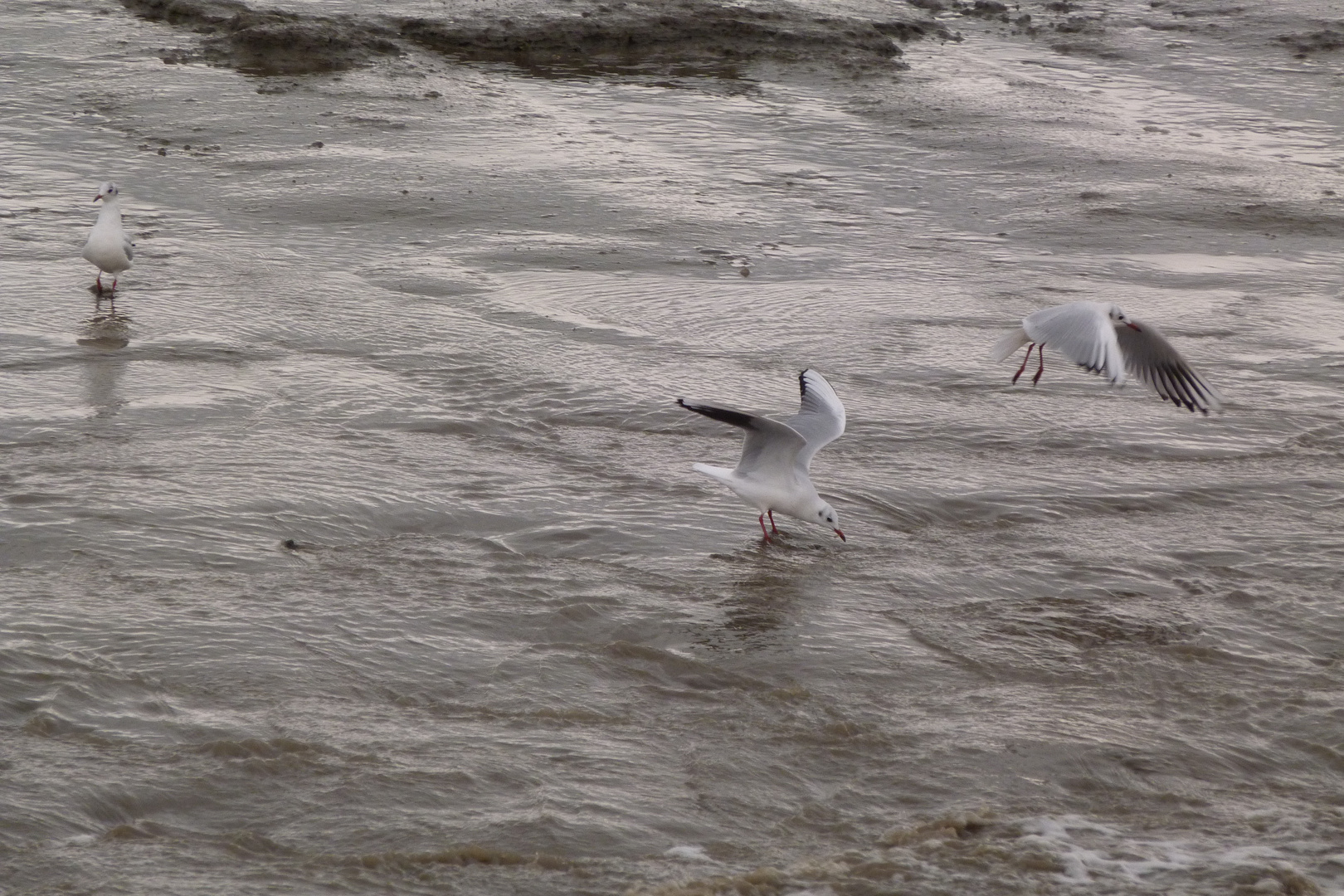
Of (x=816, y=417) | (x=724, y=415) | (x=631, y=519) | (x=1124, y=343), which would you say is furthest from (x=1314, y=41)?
(x=724, y=415)

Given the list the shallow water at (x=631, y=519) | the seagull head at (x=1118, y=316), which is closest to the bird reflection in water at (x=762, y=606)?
the shallow water at (x=631, y=519)

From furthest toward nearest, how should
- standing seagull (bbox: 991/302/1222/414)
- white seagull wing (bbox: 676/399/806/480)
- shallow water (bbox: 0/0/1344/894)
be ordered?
standing seagull (bbox: 991/302/1222/414)
white seagull wing (bbox: 676/399/806/480)
shallow water (bbox: 0/0/1344/894)

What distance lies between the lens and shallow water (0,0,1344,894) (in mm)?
3977

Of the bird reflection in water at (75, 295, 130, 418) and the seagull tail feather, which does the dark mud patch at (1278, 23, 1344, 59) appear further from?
the bird reflection in water at (75, 295, 130, 418)

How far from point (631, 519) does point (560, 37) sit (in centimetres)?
911

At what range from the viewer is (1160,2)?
18.3 metres

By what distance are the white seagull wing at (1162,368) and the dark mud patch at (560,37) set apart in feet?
24.9

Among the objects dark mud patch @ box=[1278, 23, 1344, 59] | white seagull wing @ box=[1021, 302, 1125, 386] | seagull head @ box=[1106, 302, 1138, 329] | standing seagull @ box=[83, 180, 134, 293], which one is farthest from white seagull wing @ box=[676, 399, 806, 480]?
dark mud patch @ box=[1278, 23, 1344, 59]

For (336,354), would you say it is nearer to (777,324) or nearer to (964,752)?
(777,324)

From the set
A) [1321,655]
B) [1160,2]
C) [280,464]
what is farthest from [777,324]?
[1160,2]

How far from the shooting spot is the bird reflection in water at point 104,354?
6.55 meters

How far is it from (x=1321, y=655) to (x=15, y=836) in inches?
156

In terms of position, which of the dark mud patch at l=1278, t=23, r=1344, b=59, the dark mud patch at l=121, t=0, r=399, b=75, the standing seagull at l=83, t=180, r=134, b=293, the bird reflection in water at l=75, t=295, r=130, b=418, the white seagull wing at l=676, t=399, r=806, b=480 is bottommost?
the bird reflection in water at l=75, t=295, r=130, b=418

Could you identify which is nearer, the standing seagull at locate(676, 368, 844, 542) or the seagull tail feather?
the standing seagull at locate(676, 368, 844, 542)
